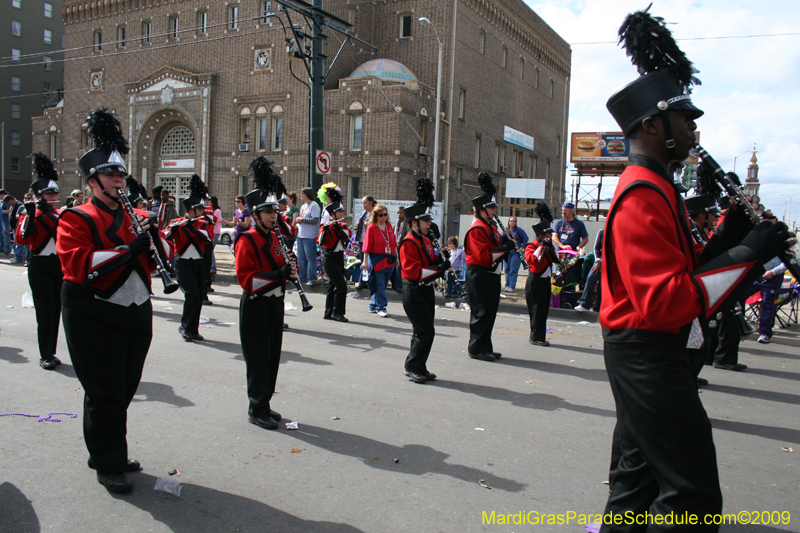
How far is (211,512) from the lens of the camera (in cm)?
336

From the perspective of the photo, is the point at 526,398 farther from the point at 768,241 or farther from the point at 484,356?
the point at 768,241

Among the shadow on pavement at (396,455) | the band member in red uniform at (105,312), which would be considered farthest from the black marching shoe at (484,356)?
the band member in red uniform at (105,312)

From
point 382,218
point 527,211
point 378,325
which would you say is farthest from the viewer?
point 527,211

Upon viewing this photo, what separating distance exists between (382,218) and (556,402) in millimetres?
5950

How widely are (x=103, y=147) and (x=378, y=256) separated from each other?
6.82 meters

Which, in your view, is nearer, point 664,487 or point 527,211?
point 664,487

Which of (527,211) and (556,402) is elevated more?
(527,211)

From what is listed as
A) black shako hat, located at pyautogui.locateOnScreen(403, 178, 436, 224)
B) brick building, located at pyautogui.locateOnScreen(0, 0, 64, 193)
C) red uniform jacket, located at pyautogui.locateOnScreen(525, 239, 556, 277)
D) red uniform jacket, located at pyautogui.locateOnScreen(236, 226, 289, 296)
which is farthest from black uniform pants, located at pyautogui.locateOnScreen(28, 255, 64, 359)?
brick building, located at pyautogui.locateOnScreen(0, 0, 64, 193)

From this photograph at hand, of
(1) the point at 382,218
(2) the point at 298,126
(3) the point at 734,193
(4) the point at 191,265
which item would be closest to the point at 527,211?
(2) the point at 298,126

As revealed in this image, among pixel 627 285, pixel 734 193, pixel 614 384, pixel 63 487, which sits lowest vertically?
pixel 63 487

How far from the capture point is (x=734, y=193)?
2.54 m

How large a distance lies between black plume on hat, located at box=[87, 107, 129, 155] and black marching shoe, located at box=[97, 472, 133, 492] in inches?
90.6

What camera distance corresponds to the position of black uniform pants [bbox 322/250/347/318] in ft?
32.6

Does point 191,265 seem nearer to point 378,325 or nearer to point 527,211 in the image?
point 378,325
